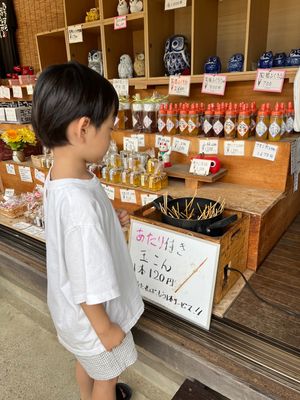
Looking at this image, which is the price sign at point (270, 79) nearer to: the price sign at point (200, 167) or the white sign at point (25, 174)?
the price sign at point (200, 167)

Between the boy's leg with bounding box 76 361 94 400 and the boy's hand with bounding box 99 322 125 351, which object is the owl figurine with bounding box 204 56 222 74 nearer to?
the boy's hand with bounding box 99 322 125 351

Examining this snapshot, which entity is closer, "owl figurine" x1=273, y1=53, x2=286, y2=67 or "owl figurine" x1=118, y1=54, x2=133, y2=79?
"owl figurine" x1=273, y1=53, x2=286, y2=67

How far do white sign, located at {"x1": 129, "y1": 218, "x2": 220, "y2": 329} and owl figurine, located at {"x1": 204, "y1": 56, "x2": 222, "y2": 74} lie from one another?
98 centimetres

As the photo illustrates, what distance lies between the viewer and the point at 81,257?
73 centimetres

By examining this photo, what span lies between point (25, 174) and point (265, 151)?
1695 mm

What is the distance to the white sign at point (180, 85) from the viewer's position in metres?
1.71

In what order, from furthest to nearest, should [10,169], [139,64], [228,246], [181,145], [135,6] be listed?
[10,169] → [139,64] → [135,6] → [181,145] → [228,246]

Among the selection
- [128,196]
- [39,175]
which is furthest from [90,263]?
[39,175]

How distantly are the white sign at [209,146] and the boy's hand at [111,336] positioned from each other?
40.9 inches

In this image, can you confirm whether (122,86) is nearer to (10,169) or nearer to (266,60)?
(266,60)

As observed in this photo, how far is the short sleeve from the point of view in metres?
0.72

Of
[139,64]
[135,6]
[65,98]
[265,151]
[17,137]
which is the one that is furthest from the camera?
[17,137]

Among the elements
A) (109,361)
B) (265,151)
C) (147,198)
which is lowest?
(109,361)

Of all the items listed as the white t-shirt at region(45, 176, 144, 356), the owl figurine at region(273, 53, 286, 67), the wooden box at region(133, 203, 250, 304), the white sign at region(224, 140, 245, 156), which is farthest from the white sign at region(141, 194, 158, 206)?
the owl figurine at region(273, 53, 286, 67)
